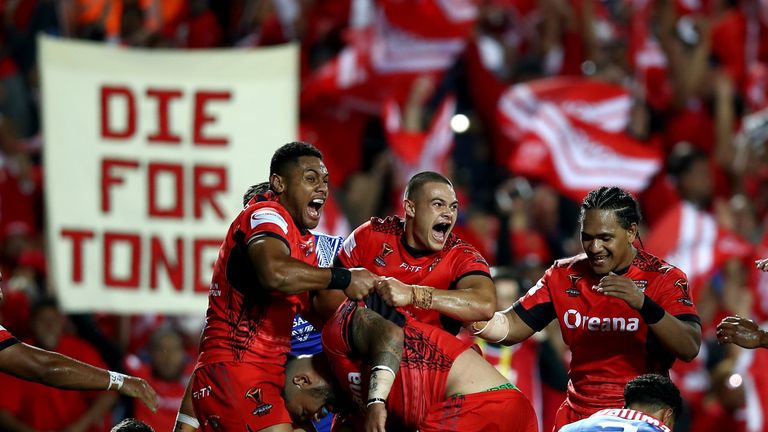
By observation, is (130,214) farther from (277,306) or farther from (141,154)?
(277,306)

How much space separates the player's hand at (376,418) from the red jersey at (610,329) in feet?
4.64

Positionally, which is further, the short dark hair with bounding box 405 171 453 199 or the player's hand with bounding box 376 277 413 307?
the short dark hair with bounding box 405 171 453 199

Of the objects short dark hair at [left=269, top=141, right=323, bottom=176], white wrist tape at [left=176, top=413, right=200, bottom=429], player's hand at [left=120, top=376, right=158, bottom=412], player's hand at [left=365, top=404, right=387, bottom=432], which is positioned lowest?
white wrist tape at [left=176, top=413, right=200, bottom=429]

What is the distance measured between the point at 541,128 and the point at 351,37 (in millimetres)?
2161

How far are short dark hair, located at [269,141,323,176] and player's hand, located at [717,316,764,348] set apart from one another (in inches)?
96.3

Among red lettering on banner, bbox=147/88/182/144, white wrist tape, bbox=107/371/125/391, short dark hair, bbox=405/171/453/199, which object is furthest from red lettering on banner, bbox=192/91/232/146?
white wrist tape, bbox=107/371/125/391

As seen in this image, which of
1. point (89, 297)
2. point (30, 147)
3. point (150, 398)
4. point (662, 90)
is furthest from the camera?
point (662, 90)

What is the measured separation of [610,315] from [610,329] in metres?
0.08

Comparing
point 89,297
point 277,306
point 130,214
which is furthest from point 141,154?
point 277,306

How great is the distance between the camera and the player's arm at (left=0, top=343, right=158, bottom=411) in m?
7.57

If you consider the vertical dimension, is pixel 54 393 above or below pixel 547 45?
below

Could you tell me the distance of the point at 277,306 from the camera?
7895 mm

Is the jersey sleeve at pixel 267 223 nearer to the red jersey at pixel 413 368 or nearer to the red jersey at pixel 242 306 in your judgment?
the red jersey at pixel 242 306

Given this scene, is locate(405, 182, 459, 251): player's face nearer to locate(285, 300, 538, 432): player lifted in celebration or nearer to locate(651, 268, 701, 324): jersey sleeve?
locate(285, 300, 538, 432): player lifted in celebration
